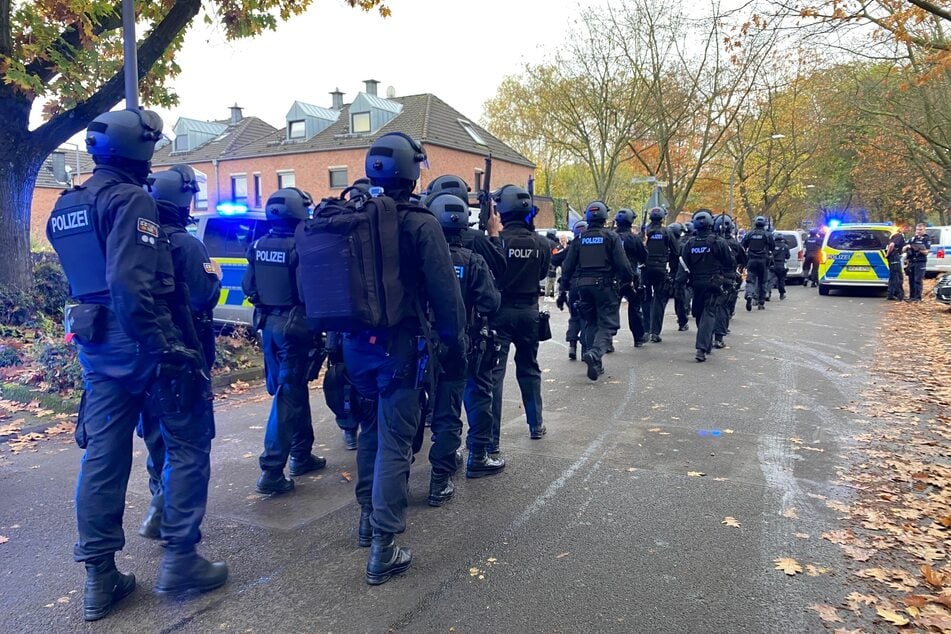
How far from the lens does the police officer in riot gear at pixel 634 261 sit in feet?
32.6

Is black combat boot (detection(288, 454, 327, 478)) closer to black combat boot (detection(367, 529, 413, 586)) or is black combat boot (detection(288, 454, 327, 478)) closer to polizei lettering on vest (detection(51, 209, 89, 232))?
black combat boot (detection(367, 529, 413, 586))

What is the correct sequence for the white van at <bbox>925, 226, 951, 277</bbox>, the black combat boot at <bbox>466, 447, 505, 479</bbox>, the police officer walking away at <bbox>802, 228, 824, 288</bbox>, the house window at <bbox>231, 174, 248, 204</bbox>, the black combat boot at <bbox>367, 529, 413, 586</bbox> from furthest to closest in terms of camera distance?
the house window at <bbox>231, 174, 248, 204</bbox>, the police officer walking away at <bbox>802, 228, 824, 288</bbox>, the white van at <bbox>925, 226, 951, 277</bbox>, the black combat boot at <bbox>466, 447, 505, 479</bbox>, the black combat boot at <bbox>367, 529, 413, 586</bbox>

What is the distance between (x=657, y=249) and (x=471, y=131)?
103 feet

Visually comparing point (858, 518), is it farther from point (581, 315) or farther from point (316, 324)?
point (581, 315)

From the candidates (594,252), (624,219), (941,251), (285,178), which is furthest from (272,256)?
(285,178)

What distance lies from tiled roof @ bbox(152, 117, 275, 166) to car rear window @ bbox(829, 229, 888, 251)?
112 feet

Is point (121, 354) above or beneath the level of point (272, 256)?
beneath

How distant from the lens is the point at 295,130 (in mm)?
39250

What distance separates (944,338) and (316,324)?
39.2 ft

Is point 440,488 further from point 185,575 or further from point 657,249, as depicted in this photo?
point 657,249

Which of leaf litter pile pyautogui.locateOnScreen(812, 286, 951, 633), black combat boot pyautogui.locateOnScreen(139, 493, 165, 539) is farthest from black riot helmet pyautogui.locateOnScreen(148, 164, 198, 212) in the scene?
leaf litter pile pyautogui.locateOnScreen(812, 286, 951, 633)

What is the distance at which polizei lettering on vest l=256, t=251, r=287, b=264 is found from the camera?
4707mm

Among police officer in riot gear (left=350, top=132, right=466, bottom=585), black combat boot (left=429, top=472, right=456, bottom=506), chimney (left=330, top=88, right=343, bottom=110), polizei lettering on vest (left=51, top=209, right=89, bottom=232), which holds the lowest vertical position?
black combat boot (left=429, top=472, right=456, bottom=506)

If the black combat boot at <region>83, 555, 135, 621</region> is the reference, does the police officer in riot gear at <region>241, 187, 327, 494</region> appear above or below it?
above
